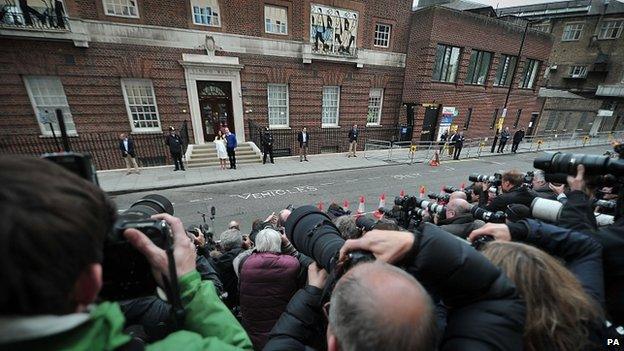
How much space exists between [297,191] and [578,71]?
43.7m

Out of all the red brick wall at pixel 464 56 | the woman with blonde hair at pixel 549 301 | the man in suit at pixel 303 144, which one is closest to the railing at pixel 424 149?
the red brick wall at pixel 464 56

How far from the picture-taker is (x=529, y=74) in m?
21.9

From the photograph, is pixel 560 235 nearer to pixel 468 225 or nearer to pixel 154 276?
pixel 468 225

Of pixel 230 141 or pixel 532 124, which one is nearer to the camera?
pixel 230 141

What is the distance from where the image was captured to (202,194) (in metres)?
9.23

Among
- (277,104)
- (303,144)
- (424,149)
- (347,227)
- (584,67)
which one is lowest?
(424,149)

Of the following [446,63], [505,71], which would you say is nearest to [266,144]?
[446,63]

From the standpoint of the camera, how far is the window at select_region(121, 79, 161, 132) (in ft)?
37.1

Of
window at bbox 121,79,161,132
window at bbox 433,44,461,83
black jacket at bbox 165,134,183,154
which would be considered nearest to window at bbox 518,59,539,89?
window at bbox 433,44,461,83

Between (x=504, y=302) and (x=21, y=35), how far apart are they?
49.1 feet

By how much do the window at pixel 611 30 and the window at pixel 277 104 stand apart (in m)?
41.0

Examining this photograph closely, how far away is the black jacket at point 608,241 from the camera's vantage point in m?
1.76

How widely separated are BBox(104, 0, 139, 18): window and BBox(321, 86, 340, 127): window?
9.34 m

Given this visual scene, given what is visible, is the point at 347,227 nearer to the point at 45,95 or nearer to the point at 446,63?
the point at 45,95
